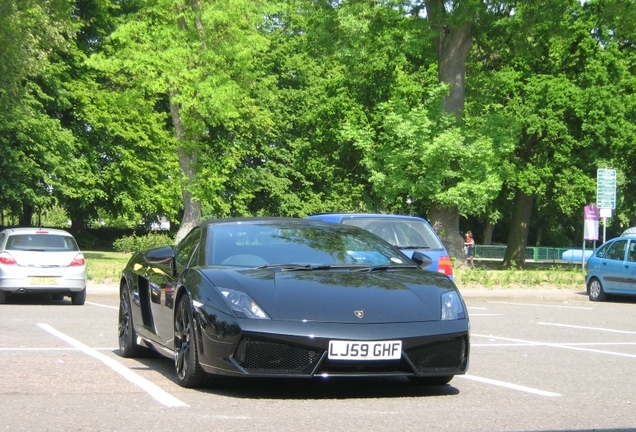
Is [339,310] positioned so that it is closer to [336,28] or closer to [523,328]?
[523,328]

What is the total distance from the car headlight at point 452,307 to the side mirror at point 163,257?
2.39 metres

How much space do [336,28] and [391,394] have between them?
94.0 ft

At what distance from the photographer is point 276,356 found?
785 centimetres

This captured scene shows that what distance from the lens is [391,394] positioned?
8.41 meters

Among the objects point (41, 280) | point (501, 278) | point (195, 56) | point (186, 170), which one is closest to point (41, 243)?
point (41, 280)

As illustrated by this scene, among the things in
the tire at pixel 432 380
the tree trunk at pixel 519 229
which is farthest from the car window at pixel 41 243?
the tree trunk at pixel 519 229

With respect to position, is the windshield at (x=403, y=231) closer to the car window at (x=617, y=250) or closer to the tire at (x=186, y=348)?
the tire at (x=186, y=348)

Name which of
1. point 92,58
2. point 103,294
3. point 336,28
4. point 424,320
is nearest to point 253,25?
point 336,28

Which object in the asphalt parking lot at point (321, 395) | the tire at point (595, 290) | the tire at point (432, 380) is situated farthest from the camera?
the tire at point (595, 290)

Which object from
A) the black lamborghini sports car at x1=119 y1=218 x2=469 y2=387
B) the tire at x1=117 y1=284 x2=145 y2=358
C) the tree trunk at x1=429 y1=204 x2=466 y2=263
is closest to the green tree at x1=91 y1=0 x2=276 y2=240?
the tree trunk at x1=429 y1=204 x2=466 y2=263

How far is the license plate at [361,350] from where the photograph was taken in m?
7.81

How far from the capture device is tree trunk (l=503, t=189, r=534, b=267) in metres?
51.3

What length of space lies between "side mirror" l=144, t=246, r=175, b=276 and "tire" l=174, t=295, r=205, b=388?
0.70 m

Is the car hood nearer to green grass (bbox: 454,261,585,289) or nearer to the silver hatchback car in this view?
the silver hatchback car
